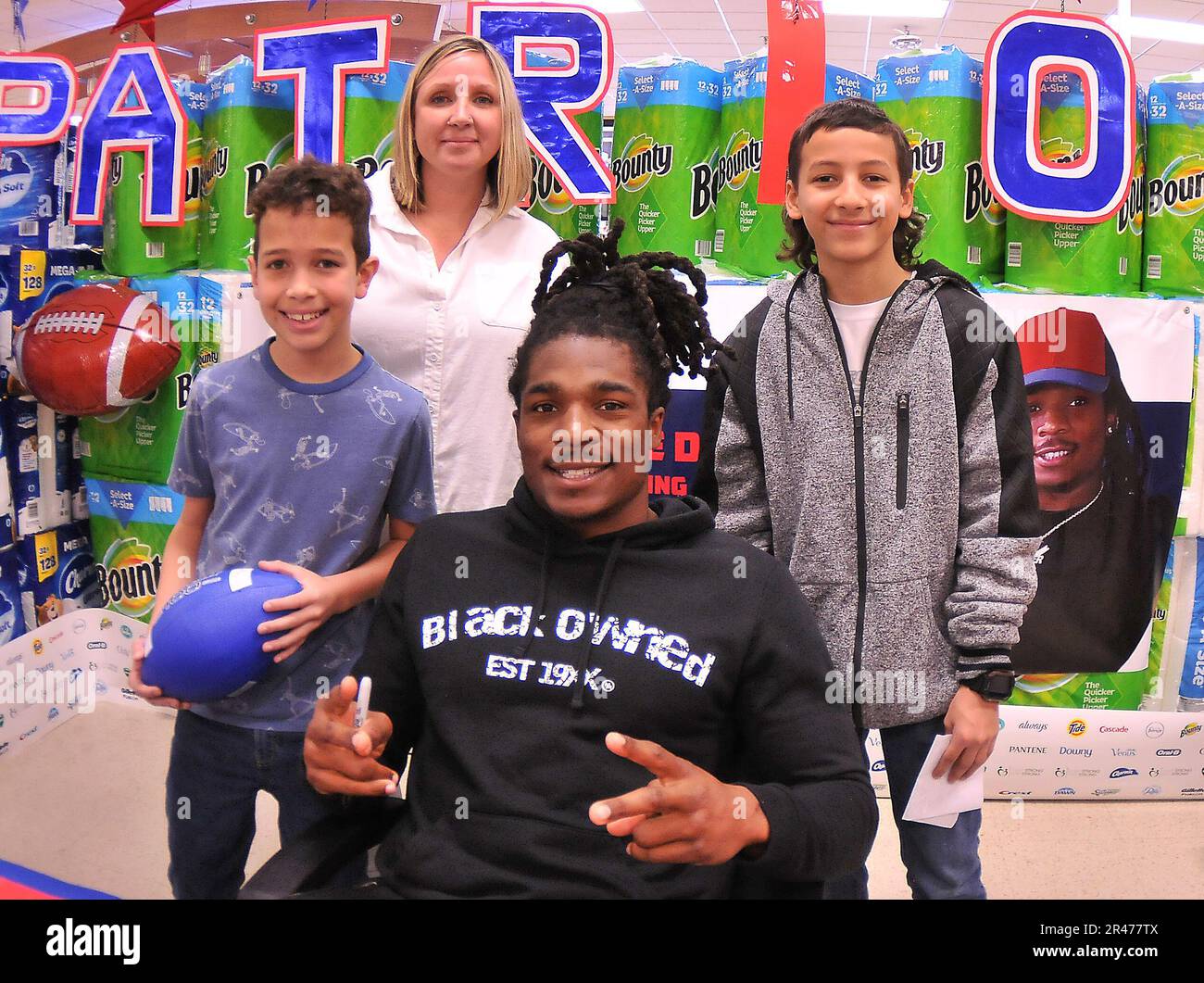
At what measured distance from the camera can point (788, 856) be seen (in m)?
1.15

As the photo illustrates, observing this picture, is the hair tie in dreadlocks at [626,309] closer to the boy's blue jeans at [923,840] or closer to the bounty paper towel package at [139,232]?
the boy's blue jeans at [923,840]

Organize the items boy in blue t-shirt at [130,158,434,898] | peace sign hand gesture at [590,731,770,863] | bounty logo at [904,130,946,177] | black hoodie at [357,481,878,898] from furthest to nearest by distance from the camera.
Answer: bounty logo at [904,130,946,177], boy in blue t-shirt at [130,158,434,898], black hoodie at [357,481,878,898], peace sign hand gesture at [590,731,770,863]

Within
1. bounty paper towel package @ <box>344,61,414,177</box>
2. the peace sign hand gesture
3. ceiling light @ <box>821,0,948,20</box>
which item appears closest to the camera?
the peace sign hand gesture

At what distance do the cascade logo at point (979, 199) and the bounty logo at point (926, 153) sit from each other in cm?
8

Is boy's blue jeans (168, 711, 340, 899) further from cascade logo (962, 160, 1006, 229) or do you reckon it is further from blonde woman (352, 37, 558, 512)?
cascade logo (962, 160, 1006, 229)

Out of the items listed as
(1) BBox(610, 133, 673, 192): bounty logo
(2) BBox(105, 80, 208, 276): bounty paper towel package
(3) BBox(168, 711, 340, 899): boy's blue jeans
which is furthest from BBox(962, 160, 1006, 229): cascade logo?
(3) BBox(168, 711, 340, 899): boy's blue jeans

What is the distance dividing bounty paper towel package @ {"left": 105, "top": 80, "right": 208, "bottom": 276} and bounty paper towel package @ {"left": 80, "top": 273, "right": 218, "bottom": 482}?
0.37ft

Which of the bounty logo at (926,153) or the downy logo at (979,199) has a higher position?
the bounty logo at (926,153)

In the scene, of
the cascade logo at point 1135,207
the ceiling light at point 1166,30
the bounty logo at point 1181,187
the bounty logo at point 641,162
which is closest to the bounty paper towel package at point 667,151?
the bounty logo at point 641,162

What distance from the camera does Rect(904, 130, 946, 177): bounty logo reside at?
247 centimetres

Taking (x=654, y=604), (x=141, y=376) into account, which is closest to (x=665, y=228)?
(x=141, y=376)

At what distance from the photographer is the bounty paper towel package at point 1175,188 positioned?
256cm
